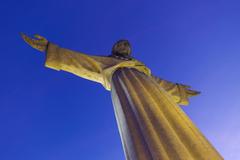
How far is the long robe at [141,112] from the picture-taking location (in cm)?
282

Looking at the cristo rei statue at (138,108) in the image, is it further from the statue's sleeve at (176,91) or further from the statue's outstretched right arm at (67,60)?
the statue's sleeve at (176,91)

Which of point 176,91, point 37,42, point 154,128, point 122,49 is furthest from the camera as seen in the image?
point 176,91

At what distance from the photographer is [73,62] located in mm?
5023

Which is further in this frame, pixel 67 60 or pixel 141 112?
pixel 67 60

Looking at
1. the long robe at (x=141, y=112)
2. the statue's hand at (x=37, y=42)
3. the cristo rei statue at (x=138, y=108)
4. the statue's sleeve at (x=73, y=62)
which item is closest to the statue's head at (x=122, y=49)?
the cristo rei statue at (x=138, y=108)

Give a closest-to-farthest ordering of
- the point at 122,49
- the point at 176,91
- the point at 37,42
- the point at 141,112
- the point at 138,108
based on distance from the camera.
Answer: the point at 141,112 → the point at 138,108 → the point at 37,42 → the point at 122,49 → the point at 176,91

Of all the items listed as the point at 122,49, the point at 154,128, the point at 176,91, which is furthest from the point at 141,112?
the point at 176,91

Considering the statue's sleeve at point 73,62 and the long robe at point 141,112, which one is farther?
the statue's sleeve at point 73,62

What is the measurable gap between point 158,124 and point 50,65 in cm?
215

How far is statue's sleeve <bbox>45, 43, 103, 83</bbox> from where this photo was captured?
4805 millimetres

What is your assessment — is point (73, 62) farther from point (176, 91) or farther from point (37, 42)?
point (176, 91)

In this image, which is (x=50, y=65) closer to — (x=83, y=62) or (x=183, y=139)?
(x=83, y=62)

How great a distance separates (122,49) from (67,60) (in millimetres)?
1088

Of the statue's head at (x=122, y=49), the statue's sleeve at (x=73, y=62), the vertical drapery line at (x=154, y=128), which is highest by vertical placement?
the statue's head at (x=122, y=49)
